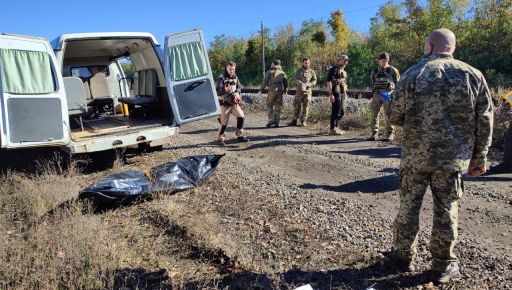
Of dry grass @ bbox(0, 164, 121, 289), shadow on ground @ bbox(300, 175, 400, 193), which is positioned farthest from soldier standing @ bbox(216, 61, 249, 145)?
dry grass @ bbox(0, 164, 121, 289)

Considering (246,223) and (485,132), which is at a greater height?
(485,132)

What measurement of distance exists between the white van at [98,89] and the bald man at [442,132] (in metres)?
4.41

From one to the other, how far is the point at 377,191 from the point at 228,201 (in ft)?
6.62

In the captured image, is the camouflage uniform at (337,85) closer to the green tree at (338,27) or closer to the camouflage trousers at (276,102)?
the camouflage trousers at (276,102)

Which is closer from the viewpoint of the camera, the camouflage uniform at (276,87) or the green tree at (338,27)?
the camouflage uniform at (276,87)

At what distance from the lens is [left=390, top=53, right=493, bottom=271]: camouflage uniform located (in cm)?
292

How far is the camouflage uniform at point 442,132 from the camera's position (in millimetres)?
2920

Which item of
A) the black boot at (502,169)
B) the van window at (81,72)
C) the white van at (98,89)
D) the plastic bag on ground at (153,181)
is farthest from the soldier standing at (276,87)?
the black boot at (502,169)

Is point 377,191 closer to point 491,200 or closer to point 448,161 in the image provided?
point 491,200

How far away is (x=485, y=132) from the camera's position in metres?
2.96

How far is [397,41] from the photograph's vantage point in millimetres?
23875

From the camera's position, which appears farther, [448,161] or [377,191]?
[377,191]

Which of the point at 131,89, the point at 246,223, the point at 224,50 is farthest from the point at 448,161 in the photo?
the point at 224,50

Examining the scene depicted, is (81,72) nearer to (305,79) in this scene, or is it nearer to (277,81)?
(277,81)
